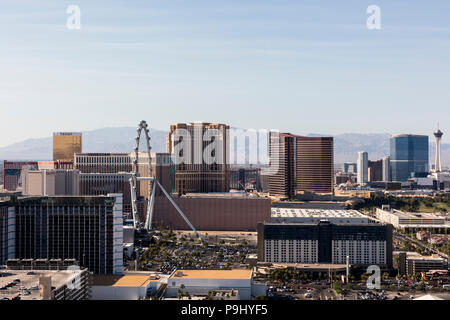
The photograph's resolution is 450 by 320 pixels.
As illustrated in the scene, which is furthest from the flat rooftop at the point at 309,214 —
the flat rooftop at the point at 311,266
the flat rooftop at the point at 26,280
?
the flat rooftop at the point at 26,280

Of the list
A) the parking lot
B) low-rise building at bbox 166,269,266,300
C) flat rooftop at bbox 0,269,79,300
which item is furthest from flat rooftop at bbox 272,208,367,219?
flat rooftop at bbox 0,269,79,300

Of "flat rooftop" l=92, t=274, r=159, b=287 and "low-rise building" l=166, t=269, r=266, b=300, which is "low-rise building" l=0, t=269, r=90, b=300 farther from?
"low-rise building" l=166, t=269, r=266, b=300

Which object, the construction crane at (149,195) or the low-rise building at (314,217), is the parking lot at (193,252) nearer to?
the construction crane at (149,195)

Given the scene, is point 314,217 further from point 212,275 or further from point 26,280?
point 26,280
